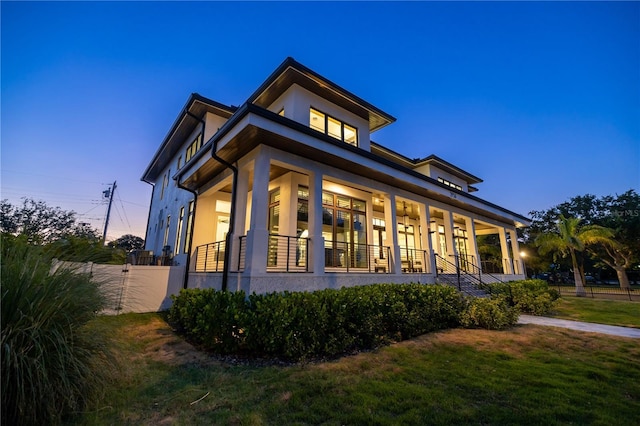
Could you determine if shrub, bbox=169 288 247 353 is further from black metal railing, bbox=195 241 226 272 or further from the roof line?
the roof line

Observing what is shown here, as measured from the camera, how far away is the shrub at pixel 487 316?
7.20 m

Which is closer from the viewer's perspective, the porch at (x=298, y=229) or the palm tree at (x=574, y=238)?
the porch at (x=298, y=229)

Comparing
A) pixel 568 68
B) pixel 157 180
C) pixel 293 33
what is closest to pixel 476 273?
pixel 568 68

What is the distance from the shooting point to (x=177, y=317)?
7.17 m

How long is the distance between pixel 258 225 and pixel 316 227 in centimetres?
175

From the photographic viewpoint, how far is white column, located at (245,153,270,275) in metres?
6.32

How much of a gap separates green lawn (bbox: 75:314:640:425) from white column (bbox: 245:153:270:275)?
2101 millimetres

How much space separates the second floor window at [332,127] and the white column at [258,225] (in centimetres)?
362

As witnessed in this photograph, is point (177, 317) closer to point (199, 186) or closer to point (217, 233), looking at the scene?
point (217, 233)

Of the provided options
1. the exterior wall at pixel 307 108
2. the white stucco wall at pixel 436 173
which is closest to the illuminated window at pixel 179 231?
the exterior wall at pixel 307 108

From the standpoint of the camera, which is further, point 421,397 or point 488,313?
point 488,313

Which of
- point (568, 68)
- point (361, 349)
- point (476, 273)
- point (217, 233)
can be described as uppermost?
point (568, 68)

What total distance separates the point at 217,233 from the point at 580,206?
43905 mm

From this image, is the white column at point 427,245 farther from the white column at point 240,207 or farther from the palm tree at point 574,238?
the palm tree at point 574,238
